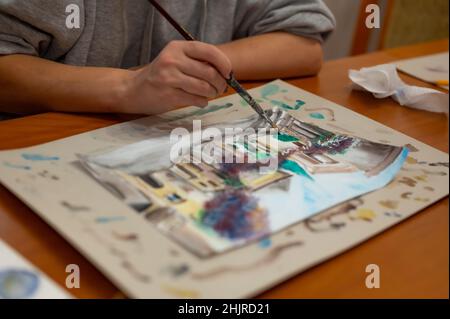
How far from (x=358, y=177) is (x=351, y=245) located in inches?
4.9

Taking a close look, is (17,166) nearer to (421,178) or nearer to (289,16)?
(421,178)

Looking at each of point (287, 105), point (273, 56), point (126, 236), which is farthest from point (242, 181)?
point (273, 56)

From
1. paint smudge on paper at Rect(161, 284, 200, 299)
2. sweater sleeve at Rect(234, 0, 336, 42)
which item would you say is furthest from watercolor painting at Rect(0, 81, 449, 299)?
sweater sleeve at Rect(234, 0, 336, 42)

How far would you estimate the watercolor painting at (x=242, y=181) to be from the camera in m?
0.49

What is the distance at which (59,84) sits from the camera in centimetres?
A: 74

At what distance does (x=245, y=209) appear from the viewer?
512 millimetres

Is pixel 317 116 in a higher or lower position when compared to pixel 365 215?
higher

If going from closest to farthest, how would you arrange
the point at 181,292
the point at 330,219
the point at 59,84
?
the point at 181,292 → the point at 330,219 → the point at 59,84

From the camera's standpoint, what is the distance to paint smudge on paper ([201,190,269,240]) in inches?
18.9

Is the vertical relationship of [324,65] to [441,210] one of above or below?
above

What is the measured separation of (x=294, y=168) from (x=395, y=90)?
0.36m
